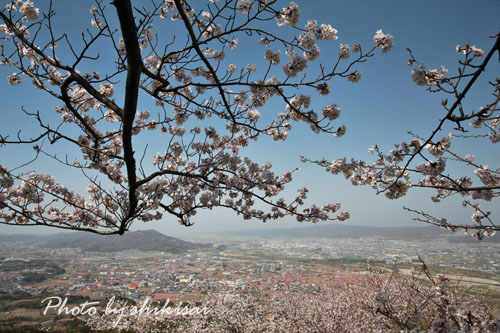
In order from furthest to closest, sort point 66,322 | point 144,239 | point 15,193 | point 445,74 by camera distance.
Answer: point 144,239
point 66,322
point 15,193
point 445,74

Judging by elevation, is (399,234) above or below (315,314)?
below

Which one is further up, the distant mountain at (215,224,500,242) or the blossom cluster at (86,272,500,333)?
the blossom cluster at (86,272,500,333)

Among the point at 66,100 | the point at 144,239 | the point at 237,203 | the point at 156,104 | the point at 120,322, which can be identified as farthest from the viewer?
the point at 144,239

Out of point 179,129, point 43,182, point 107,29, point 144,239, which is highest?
point 107,29

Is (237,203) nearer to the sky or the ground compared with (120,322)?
nearer to the sky

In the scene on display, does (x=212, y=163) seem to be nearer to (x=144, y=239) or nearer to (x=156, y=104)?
(x=156, y=104)

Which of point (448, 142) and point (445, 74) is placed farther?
point (448, 142)

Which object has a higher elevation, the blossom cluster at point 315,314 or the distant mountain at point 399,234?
the blossom cluster at point 315,314

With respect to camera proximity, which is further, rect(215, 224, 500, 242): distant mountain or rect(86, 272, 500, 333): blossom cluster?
rect(215, 224, 500, 242): distant mountain

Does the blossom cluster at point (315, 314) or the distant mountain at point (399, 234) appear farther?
the distant mountain at point (399, 234)

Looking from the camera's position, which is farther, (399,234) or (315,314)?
(399,234)

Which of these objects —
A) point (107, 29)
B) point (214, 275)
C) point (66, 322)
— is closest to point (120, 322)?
point (66, 322)
